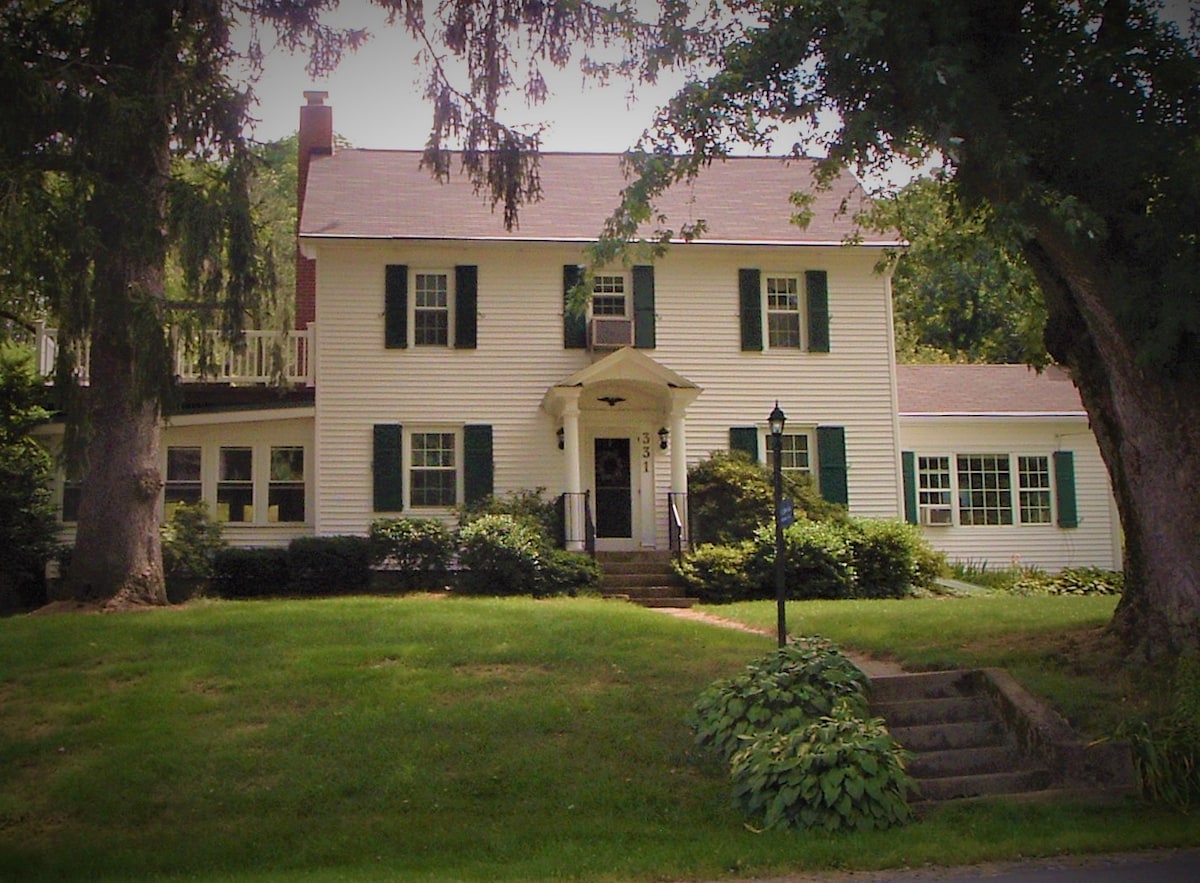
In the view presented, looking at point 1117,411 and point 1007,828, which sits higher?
point 1117,411

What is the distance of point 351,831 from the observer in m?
8.20

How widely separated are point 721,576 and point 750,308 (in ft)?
18.6

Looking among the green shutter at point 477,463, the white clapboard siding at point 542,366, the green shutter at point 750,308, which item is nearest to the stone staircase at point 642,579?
the white clapboard siding at point 542,366

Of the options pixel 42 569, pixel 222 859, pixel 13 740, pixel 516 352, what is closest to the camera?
pixel 222 859

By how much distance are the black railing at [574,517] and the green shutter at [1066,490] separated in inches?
386

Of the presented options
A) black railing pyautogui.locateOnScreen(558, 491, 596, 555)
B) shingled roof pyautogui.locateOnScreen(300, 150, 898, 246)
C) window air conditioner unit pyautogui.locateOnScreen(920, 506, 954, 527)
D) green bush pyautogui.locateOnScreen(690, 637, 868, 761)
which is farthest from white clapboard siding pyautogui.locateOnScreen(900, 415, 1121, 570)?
green bush pyautogui.locateOnScreen(690, 637, 868, 761)

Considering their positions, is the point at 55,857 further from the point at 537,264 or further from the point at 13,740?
the point at 537,264

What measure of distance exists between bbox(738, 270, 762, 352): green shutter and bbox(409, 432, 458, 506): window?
5694 mm

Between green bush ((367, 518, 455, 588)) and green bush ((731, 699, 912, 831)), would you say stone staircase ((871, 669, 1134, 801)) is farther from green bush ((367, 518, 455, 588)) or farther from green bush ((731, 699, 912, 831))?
green bush ((367, 518, 455, 588))

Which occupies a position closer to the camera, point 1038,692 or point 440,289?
point 1038,692

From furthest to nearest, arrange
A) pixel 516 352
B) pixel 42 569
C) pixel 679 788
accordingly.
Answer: pixel 516 352 < pixel 42 569 < pixel 679 788

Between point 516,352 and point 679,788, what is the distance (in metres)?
13.6

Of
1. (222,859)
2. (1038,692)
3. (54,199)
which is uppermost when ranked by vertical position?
(54,199)

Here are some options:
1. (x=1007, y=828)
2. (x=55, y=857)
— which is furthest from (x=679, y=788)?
(x=55, y=857)
